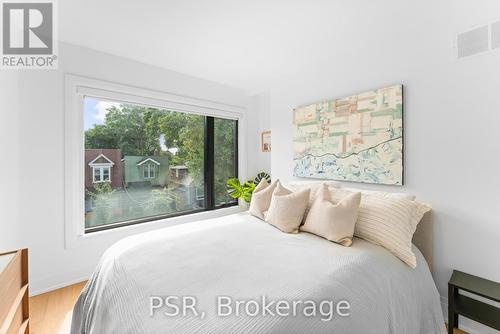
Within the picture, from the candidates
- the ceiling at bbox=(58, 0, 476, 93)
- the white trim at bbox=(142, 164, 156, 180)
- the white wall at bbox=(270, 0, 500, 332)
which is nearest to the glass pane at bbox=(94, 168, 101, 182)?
the white trim at bbox=(142, 164, 156, 180)

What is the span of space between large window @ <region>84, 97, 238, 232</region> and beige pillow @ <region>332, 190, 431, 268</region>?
2484 millimetres

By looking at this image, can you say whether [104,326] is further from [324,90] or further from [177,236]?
[324,90]

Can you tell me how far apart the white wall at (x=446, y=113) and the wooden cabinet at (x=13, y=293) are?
2.66 metres

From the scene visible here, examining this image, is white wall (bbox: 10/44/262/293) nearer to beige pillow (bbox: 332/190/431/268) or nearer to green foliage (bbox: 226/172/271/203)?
green foliage (bbox: 226/172/271/203)

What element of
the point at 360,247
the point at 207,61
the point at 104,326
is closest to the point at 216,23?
the point at 207,61

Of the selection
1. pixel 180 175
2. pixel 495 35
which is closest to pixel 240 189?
pixel 180 175

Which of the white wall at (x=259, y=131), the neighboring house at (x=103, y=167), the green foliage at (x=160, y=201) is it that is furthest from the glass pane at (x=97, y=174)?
the white wall at (x=259, y=131)

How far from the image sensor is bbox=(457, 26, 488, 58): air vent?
1.70 m

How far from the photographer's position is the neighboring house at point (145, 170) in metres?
3.03

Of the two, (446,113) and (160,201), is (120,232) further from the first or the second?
(446,113)

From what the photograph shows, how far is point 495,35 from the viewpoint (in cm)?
165

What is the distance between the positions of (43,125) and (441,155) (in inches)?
140

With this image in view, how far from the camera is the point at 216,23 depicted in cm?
210

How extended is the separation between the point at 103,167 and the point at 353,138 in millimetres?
2797
